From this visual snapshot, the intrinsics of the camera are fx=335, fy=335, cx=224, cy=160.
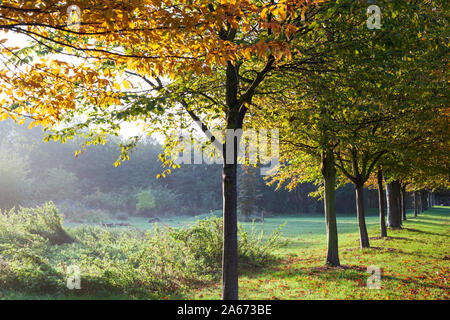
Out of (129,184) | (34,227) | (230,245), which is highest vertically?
(129,184)

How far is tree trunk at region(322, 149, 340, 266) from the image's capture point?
10.1 m

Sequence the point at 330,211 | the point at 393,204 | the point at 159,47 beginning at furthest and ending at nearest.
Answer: the point at 393,204 < the point at 330,211 < the point at 159,47

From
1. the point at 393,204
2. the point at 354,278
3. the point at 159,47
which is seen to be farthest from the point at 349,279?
the point at 393,204

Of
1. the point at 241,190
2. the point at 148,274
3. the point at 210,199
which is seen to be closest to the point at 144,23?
the point at 148,274

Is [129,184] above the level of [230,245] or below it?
above

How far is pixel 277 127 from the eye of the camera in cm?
905

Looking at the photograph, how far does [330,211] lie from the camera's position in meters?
10.3

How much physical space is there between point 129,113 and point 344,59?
3753 millimetres

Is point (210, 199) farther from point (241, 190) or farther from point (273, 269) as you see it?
point (273, 269)

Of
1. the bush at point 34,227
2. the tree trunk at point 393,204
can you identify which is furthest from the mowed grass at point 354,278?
the bush at point 34,227

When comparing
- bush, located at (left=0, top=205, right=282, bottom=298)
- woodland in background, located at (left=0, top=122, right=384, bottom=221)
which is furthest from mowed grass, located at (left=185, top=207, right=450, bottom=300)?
woodland in background, located at (left=0, top=122, right=384, bottom=221)

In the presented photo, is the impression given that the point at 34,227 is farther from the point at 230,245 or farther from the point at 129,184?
the point at 129,184

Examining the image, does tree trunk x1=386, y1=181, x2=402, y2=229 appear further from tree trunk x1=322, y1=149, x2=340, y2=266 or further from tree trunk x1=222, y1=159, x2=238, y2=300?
tree trunk x1=222, y1=159, x2=238, y2=300

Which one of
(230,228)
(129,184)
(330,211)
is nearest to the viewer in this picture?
(230,228)
